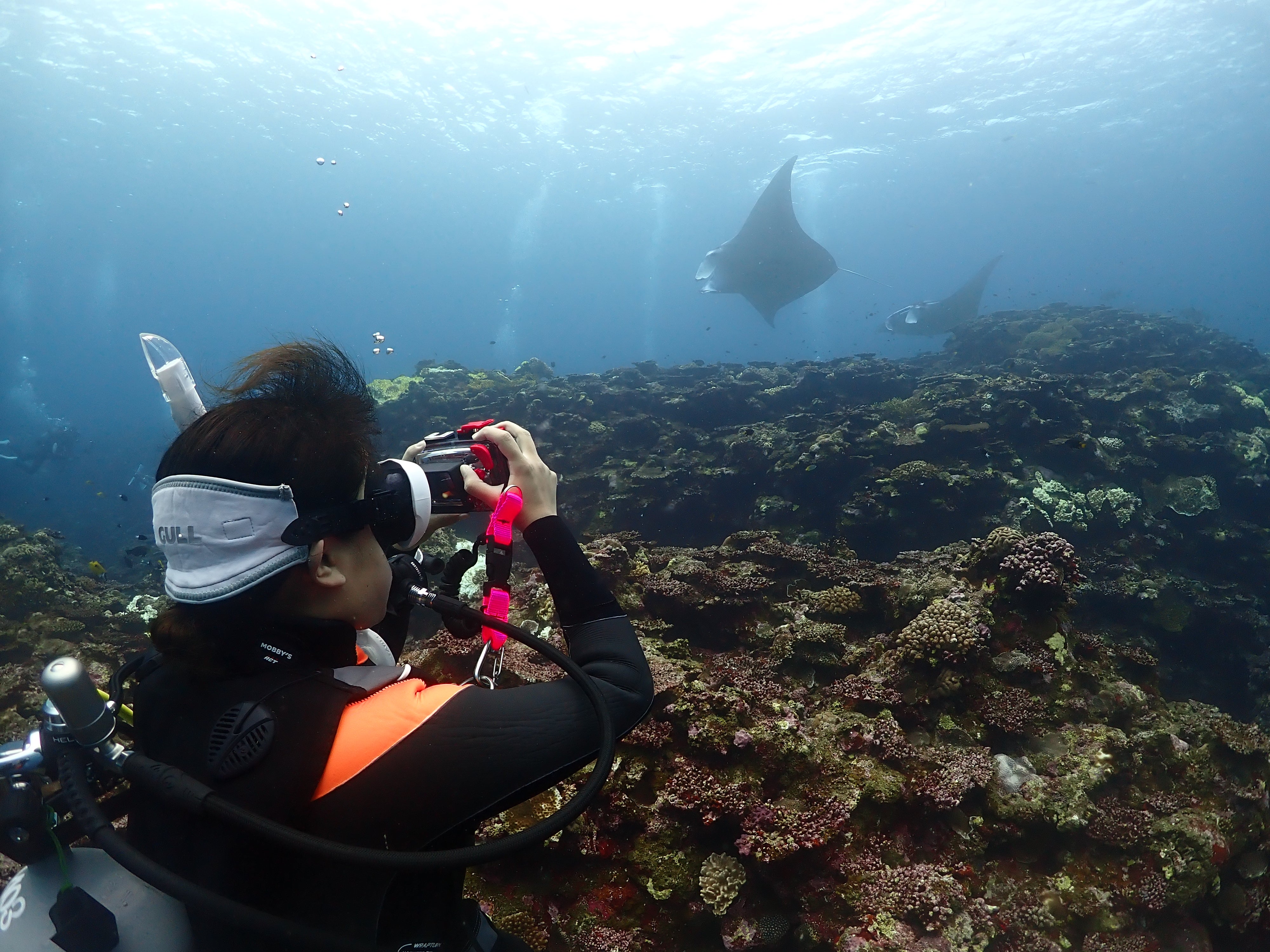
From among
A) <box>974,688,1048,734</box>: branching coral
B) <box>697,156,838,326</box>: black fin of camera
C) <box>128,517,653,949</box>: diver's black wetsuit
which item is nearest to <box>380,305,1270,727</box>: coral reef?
<box>974,688,1048,734</box>: branching coral

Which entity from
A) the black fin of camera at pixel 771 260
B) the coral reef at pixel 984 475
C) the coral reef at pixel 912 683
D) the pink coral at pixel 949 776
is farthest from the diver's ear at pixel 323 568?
the black fin of camera at pixel 771 260

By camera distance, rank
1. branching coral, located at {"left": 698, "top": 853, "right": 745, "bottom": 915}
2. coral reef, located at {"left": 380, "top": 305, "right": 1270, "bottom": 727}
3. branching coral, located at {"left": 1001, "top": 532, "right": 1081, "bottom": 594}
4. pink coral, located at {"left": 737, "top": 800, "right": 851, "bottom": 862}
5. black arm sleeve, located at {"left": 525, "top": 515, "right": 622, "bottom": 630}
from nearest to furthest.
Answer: black arm sleeve, located at {"left": 525, "top": 515, "right": 622, "bottom": 630}
branching coral, located at {"left": 698, "top": 853, "right": 745, "bottom": 915}
pink coral, located at {"left": 737, "top": 800, "right": 851, "bottom": 862}
branching coral, located at {"left": 1001, "top": 532, "right": 1081, "bottom": 594}
coral reef, located at {"left": 380, "top": 305, "right": 1270, "bottom": 727}

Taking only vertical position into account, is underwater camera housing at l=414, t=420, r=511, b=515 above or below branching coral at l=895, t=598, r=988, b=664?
above

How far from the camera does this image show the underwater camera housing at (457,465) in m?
1.85

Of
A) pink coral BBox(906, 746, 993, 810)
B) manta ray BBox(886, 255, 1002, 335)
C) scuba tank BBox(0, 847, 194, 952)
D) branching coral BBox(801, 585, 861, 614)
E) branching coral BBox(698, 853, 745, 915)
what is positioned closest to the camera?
scuba tank BBox(0, 847, 194, 952)

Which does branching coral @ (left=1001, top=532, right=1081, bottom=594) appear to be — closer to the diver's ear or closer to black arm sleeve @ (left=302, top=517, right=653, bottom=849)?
black arm sleeve @ (left=302, top=517, right=653, bottom=849)

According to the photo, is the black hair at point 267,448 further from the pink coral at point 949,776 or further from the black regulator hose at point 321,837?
the pink coral at point 949,776

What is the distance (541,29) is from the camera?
3016 centimetres

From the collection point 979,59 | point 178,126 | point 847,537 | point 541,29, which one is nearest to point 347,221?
point 178,126

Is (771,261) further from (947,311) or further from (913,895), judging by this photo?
(913,895)

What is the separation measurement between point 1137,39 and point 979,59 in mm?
8586

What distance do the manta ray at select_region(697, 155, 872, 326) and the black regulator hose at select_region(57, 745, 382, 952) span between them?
30463 millimetres

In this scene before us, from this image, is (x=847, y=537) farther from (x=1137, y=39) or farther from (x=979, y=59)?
(x=1137, y=39)

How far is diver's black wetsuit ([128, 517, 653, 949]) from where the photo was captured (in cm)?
113
